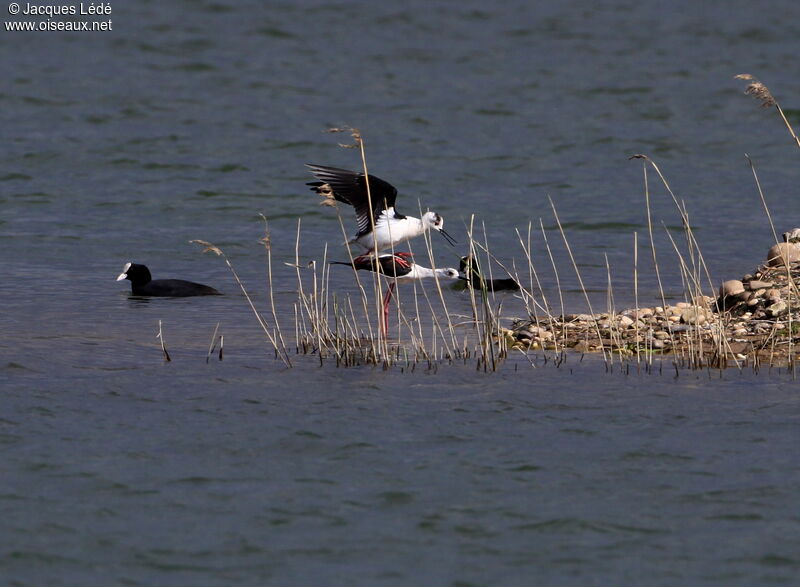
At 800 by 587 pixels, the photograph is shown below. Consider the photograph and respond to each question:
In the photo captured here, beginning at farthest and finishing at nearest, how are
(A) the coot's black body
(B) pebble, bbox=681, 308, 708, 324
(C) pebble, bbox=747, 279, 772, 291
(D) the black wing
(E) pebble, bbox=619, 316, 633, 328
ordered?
(A) the coot's black body, (D) the black wing, (C) pebble, bbox=747, 279, 772, 291, (E) pebble, bbox=619, 316, 633, 328, (B) pebble, bbox=681, 308, 708, 324

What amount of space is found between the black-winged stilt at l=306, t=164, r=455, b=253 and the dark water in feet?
4.46

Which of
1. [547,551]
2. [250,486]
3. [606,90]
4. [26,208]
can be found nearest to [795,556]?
[547,551]

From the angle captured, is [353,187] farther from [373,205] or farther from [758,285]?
[758,285]

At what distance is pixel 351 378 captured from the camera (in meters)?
10.8

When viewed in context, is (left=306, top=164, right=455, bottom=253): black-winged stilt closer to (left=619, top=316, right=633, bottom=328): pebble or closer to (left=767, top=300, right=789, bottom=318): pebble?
(left=619, top=316, right=633, bottom=328): pebble

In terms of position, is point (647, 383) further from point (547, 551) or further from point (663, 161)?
point (663, 161)

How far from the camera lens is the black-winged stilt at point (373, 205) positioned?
1355 centimetres

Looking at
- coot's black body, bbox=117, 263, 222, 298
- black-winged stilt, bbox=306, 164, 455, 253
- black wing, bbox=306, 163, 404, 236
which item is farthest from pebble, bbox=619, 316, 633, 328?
coot's black body, bbox=117, 263, 222, 298

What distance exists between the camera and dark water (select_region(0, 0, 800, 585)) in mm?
7355

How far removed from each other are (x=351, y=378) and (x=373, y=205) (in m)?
3.85

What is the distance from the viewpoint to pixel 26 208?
74.1ft

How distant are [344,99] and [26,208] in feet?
43.5

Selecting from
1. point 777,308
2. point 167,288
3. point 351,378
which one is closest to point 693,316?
point 777,308

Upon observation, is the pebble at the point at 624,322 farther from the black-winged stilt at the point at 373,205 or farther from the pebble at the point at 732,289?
the black-winged stilt at the point at 373,205
